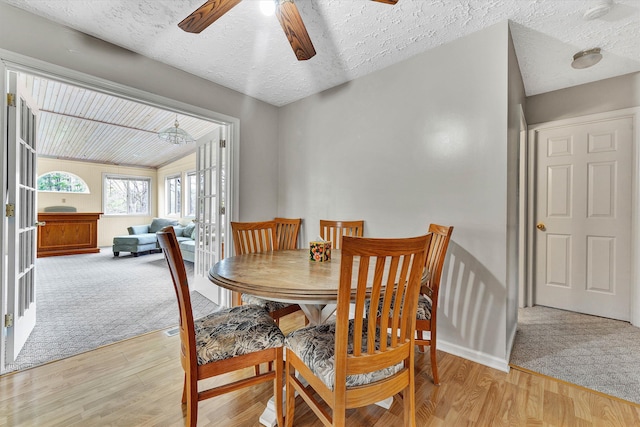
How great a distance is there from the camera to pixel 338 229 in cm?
272

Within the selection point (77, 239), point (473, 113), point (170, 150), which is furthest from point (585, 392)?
point (77, 239)

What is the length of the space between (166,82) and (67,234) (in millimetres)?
6024

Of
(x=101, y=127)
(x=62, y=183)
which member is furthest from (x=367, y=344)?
(x=62, y=183)

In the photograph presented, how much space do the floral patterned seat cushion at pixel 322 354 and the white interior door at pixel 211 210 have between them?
1.88m

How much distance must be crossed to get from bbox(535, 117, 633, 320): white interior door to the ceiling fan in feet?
8.81

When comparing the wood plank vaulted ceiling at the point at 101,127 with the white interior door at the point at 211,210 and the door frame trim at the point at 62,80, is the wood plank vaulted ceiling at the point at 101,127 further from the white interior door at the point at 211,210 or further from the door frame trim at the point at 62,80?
the door frame trim at the point at 62,80

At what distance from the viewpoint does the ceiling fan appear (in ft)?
4.44

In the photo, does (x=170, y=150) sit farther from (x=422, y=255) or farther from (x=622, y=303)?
(x=622, y=303)

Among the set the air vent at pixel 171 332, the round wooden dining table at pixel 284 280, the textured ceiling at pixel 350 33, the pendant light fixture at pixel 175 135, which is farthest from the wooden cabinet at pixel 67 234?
the round wooden dining table at pixel 284 280

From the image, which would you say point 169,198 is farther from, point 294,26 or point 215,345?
point 215,345

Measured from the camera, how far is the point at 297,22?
4.84 ft

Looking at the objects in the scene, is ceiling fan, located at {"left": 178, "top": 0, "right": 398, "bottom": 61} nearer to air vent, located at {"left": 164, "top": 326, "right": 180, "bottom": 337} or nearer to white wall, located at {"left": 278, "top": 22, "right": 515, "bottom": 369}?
white wall, located at {"left": 278, "top": 22, "right": 515, "bottom": 369}

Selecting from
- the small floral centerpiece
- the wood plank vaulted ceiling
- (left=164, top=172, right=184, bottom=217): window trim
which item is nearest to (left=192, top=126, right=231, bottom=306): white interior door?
the wood plank vaulted ceiling

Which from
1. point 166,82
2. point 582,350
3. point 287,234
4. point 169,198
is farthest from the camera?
point 169,198
